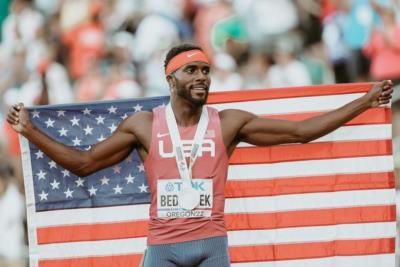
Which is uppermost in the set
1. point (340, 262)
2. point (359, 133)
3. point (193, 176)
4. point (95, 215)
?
point (359, 133)

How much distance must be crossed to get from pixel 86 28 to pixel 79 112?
184 inches

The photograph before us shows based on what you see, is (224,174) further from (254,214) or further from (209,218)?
(254,214)

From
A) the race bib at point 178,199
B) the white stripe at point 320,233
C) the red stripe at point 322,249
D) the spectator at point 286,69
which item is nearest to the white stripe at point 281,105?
the white stripe at point 320,233

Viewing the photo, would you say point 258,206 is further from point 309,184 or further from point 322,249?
point 322,249

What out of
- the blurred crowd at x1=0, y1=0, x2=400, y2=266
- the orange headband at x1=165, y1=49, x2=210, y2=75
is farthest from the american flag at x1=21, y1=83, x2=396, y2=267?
the blurred crowd at x1=0, y1=0, x2=400, y2=266

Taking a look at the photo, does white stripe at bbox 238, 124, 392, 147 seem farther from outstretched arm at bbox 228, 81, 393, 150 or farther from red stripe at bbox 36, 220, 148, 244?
red stripe at bbox 36, 220, 148, 244

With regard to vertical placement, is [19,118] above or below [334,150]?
above

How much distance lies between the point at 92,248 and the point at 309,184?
1543 millimetres

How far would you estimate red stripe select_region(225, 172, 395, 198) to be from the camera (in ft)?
23.7

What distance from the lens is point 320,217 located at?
723 cm

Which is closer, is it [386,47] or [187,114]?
[187,114]

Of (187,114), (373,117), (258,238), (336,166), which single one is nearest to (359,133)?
(373,117)

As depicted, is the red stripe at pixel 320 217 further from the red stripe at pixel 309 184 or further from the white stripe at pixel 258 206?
the red stripe at pixel 309 184

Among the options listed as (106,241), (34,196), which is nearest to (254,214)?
(106,241)
